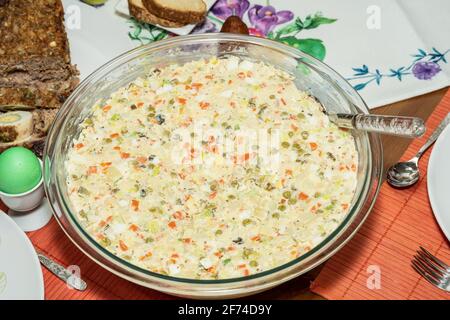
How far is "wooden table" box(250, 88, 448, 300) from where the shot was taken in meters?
1.79

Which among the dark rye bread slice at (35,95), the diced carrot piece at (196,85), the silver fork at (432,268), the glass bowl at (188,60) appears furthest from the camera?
the dark rye bread slice at (35,95)

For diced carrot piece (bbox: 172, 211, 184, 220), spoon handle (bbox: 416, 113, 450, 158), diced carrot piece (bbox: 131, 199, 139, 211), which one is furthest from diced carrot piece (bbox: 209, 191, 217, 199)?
spoon handle (bbox: 416, 113, 450, 158)

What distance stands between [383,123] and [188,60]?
2.38 feet

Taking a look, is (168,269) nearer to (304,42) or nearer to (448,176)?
(448,176)

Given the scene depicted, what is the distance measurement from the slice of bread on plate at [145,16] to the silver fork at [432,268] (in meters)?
1.23

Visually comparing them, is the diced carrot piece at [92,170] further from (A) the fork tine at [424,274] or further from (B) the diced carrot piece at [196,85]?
(A) the fork tine at [424,274]

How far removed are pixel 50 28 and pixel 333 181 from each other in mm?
1179

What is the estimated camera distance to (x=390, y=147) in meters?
2.06

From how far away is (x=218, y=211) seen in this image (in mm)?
1692

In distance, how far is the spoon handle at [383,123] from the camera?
1562 millimetres

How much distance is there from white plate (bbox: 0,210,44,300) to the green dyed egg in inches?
3.3

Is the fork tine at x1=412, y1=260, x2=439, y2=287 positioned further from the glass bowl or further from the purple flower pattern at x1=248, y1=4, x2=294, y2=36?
the purple flower pattern at x1=248, y1=4, x2=294, y2=36

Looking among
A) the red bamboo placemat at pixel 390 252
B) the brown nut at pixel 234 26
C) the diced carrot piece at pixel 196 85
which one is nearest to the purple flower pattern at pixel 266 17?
the brown nut at pixel 234 26

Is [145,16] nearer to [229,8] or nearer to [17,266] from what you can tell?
[229,8]
